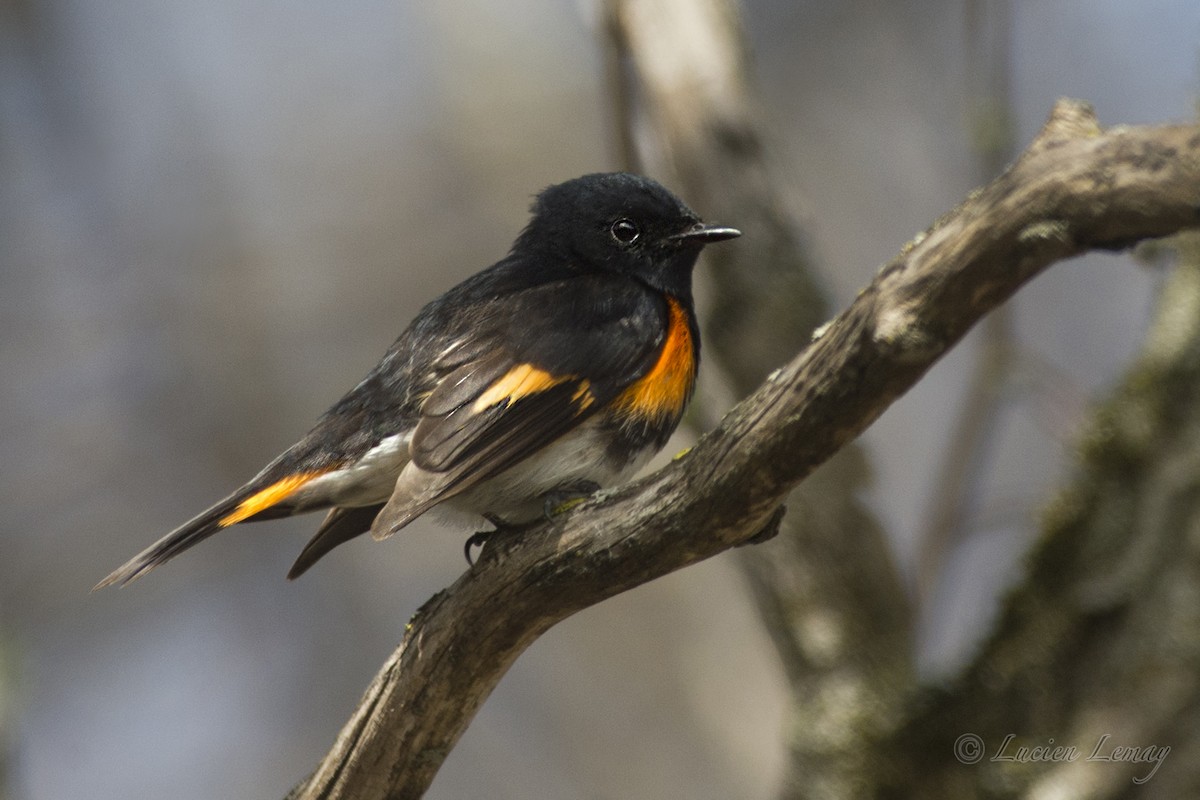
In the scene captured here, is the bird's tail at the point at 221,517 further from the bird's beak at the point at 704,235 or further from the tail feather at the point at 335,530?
the bird's beak at the point at 704,235

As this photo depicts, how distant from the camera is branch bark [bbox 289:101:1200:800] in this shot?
1.87 m

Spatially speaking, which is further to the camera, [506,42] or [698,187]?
[506,42]

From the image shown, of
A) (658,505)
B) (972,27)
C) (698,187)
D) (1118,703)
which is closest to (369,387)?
(658,505)

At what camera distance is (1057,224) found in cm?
188

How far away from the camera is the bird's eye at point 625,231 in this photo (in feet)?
12.1

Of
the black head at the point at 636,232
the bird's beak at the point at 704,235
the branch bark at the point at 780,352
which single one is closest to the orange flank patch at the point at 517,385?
the black head at the point at 636,232

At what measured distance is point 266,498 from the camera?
3.13 metres

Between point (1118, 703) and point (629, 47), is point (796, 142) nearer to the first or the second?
point (629, 47)

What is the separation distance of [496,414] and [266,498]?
0.68 m

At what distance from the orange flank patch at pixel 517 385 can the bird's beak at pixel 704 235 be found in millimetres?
781

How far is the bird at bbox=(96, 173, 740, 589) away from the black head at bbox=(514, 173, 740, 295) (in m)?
0.02

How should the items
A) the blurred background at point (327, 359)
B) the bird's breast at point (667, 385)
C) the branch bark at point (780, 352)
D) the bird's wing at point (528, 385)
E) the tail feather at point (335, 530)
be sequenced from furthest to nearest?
the blurred background at point (327, 359)
the branch bark at point (780, 352)
the tail feather at point (335, 530)
the bird's breast at point (667, 385)
the bird's wing at point (528, 385)

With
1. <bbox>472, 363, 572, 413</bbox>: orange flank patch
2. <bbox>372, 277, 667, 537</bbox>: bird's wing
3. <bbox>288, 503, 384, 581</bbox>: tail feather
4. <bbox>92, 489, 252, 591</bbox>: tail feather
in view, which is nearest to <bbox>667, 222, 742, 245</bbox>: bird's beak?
<bbox>372, 277, 667, 537</bbox>: bird's wing

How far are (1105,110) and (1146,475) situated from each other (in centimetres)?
502
